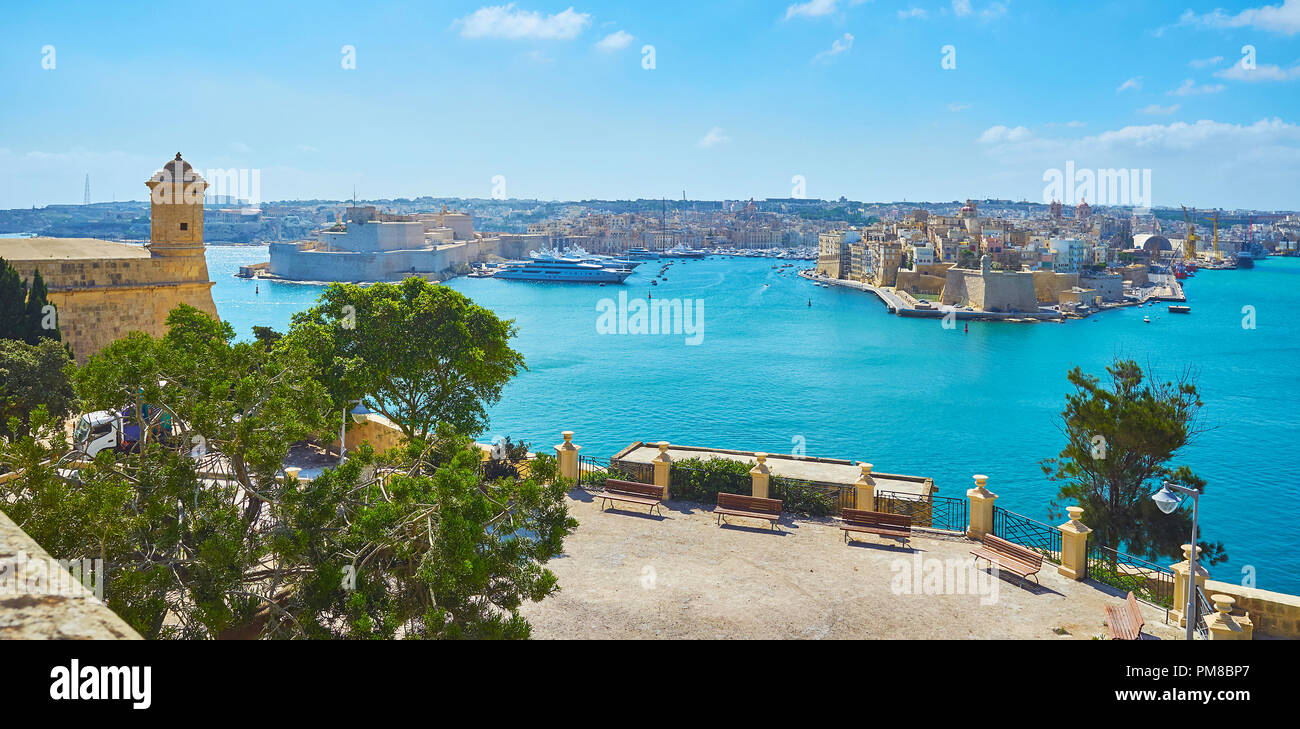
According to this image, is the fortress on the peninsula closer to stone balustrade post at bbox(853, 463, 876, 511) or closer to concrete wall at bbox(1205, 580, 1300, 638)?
stone balustrade post at bbox(853, 463, 876, 511)

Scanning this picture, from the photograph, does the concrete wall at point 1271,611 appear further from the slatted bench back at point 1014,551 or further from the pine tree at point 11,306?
the pine tree at point 11,306

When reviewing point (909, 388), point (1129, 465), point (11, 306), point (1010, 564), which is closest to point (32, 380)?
point (11, 306)

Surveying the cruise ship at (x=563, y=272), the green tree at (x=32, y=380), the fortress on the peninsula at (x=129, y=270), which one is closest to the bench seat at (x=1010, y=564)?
the green tree at (x=32, y=380)

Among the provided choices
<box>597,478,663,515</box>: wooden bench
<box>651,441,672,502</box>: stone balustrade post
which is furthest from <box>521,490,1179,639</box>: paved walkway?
<box>651,441,672,502</box>: stone balustrade post

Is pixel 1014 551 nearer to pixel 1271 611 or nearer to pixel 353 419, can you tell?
pixel 1271 611

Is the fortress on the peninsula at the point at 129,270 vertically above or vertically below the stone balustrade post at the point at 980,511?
above
